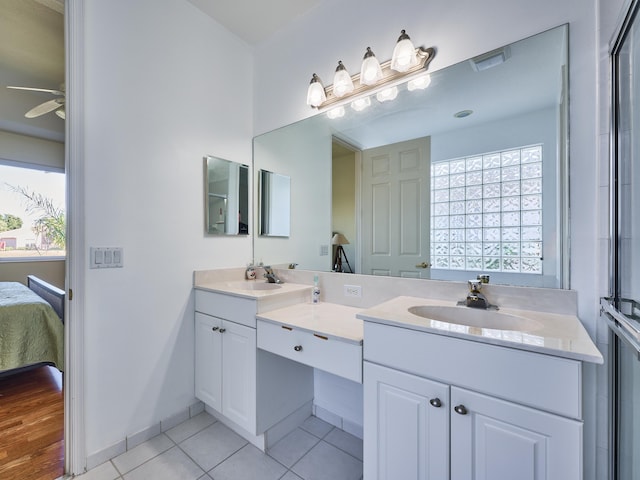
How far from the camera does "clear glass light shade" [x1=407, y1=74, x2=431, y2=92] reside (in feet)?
4.85

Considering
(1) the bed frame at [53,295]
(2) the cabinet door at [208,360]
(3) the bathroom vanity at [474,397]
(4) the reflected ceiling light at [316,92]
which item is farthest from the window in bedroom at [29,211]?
(3) the bathroom vanity at [474,397]

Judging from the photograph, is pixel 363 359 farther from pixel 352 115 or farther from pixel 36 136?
pixel 36 136

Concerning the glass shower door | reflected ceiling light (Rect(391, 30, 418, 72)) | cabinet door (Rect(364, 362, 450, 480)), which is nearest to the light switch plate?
cabinet door (Rect(364, 362, 450, 480))

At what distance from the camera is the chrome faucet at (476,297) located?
1221 mm

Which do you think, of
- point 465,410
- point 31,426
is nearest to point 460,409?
point 465,410

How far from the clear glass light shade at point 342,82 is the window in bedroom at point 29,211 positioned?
419 centimetres

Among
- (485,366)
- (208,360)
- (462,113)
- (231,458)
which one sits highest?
(462,113)

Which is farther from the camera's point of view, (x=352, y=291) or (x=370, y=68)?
(x=352, y=291)

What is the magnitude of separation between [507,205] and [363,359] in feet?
3.13

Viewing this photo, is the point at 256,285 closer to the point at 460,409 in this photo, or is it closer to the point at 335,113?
the point at 335,113

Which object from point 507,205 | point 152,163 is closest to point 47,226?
point 152,163

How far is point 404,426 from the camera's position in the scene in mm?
1007

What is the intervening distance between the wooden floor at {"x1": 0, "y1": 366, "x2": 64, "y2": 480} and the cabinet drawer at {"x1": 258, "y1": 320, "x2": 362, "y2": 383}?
3.96ft

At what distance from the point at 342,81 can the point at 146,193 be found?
132 cm
